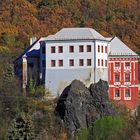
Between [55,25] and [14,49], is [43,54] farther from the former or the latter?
[55,25]

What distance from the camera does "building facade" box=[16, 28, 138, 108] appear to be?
75.9m

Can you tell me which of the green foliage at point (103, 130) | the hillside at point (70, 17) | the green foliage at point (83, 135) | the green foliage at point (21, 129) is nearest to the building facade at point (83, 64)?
the green foliage at point (103, 130)

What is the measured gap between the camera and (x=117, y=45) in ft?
263

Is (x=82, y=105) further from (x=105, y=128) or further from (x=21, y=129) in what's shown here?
(x=21, y=129)

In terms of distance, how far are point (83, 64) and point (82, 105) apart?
3809 mm

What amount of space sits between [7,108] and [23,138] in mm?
8102

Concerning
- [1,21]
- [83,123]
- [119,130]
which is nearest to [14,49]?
[1,21]

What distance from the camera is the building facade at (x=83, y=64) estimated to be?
7594 cm

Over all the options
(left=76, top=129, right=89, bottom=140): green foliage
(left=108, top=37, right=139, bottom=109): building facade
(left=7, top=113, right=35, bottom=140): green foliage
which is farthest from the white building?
(left=7, top=113, right=35, bottom=140): green foliage

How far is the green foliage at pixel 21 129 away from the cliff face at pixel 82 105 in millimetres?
6271

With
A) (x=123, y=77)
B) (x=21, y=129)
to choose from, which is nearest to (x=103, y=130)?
(x=21, y=129)

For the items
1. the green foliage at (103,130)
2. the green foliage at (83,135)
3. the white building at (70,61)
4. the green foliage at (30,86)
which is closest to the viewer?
the green foliage at (103,130)

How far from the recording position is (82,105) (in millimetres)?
73812

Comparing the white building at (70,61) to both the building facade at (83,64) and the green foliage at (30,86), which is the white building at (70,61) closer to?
the building facade at (83,64)
